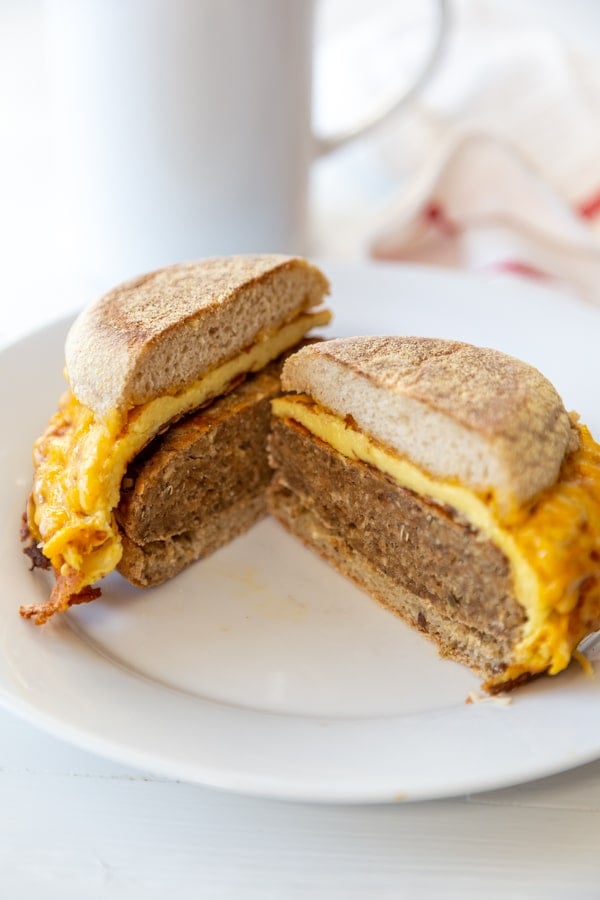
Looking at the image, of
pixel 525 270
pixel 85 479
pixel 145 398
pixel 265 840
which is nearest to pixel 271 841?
pixel 265 840

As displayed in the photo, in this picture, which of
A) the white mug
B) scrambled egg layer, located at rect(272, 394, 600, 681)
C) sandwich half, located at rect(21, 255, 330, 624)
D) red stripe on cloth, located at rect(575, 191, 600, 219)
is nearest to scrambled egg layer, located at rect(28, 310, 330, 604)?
sandwich half, located at rect(21, 255, 330, 624)

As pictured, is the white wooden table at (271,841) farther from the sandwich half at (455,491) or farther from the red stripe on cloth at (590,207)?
the red stripe on cloth at (590,207)

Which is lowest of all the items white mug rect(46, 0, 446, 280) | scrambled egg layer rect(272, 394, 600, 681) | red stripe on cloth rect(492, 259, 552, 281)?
scrambled egg layer rect(272, 394, 600, 681)

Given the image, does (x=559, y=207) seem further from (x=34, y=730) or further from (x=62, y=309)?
(x=34, y=730)

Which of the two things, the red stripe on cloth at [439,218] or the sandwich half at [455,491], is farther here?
the red stripe on cloth at [439,218]

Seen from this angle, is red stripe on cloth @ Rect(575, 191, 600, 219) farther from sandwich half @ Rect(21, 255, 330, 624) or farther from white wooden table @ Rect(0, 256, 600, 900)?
white wooden table @ Rect(0, 256, 600, 900)

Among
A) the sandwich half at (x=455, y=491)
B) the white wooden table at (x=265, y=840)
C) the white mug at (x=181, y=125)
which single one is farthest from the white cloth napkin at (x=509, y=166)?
the white wooden table at (x=265, y=840)

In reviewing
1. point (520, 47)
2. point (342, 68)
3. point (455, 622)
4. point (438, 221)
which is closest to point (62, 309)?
point (438, 221)
